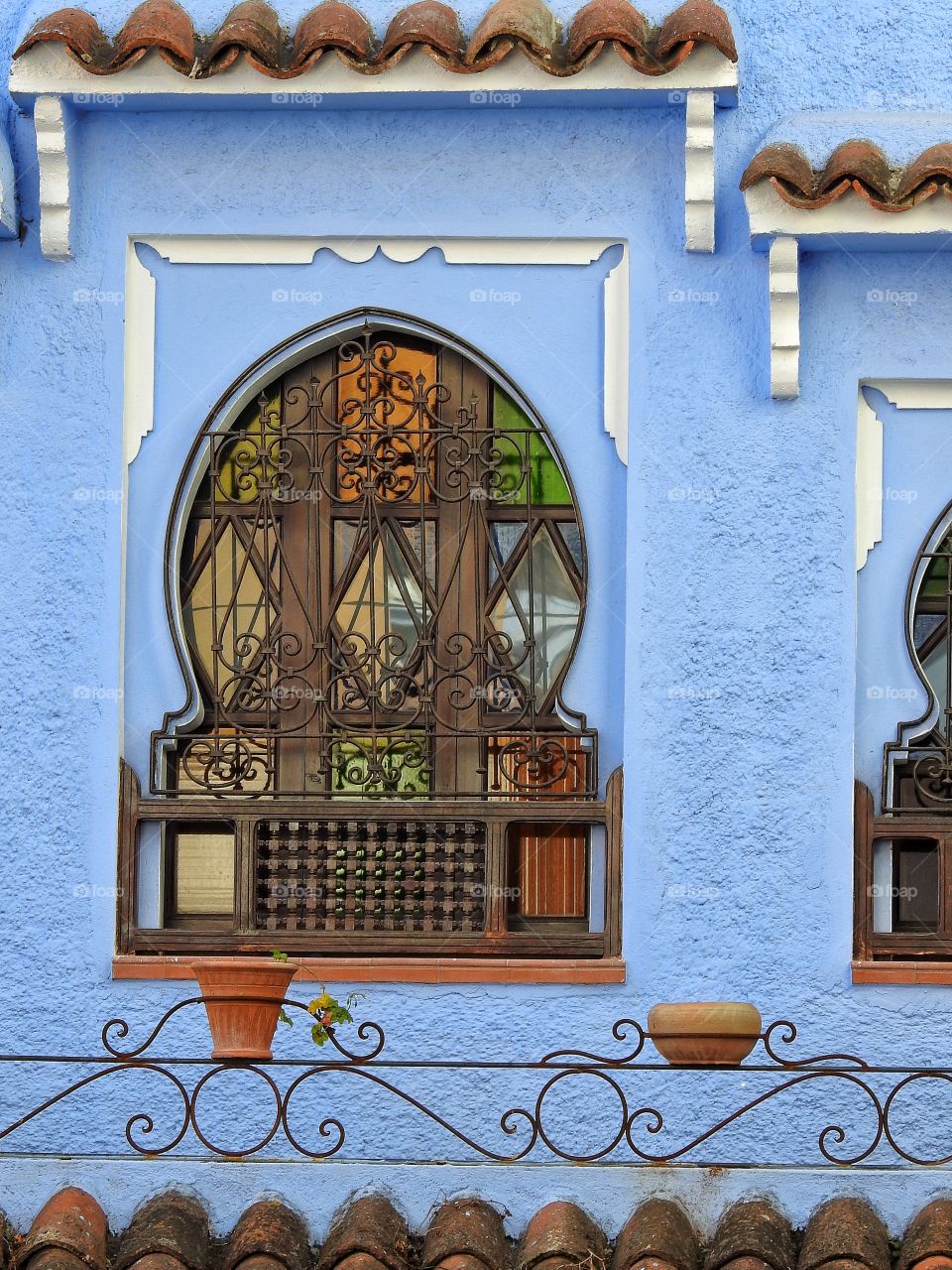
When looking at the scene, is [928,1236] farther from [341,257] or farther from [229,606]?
[341,257]

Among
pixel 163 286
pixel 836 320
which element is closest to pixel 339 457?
pixel 163 286

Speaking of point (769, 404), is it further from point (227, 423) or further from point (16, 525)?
point (16, 525)

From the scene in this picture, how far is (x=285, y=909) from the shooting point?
6.41 meters

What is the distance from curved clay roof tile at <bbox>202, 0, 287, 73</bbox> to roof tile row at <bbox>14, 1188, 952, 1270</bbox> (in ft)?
11.1

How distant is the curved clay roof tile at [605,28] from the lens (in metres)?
6.15

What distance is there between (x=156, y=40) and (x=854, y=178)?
2.14 m

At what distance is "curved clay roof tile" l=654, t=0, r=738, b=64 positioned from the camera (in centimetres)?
611

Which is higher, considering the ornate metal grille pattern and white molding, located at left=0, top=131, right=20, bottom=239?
white molding, located at left=0, top=131, right=20, bottom=239

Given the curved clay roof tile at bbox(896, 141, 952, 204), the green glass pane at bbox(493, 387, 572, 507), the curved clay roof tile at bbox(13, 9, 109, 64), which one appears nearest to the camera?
the curved clay roof tile at bbox(896, 141, 952, 204)

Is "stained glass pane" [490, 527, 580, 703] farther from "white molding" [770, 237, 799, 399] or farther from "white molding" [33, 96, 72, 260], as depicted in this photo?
"white molding" [33, 96, 72, 260]

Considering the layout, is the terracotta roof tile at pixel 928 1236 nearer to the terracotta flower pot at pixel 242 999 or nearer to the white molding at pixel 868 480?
the terracotta flower pot at pixel 242 999

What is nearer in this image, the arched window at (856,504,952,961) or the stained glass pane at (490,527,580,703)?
the arched window at (856,504,952,961)

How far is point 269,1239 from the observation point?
18.4 feet

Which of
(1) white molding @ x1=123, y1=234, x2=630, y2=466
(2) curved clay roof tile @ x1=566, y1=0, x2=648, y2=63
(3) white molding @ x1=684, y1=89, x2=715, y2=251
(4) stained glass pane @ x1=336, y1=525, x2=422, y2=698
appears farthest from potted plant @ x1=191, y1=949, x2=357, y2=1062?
(2) curved clay roof tile @ x1=566, y1=0, x2=648, y2=63
